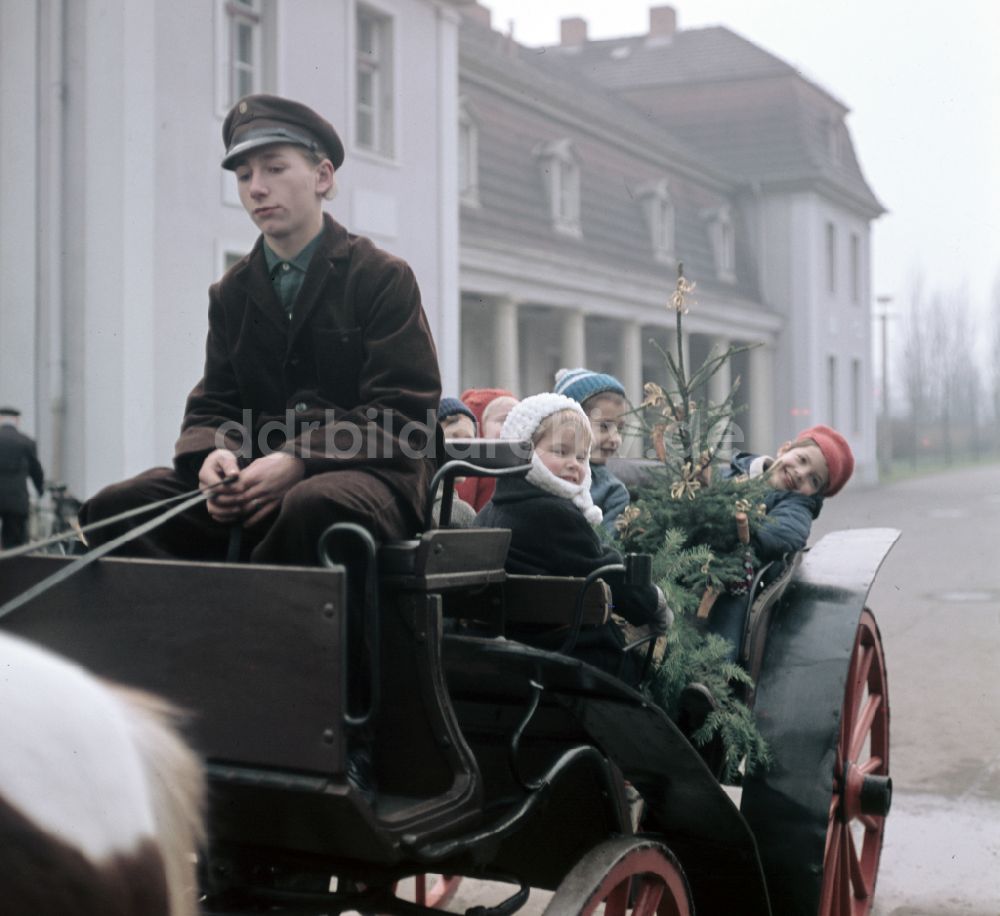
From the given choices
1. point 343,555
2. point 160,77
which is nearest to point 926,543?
point 160,77

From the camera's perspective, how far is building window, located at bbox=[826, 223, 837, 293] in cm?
2769

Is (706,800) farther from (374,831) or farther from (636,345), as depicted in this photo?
(636,345)

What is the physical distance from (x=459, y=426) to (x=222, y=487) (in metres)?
2.51

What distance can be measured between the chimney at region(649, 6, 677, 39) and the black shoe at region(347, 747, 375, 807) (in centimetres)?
3288

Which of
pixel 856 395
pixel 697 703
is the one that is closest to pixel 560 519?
Answer: pixel 697 703

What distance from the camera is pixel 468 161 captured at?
17266 millimetres

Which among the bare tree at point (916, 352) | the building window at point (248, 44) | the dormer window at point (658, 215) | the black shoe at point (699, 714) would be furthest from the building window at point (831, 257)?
the black shoe at point (699, 714)

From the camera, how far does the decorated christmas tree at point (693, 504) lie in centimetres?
312

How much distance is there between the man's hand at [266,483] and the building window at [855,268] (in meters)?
28.1

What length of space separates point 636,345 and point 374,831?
19679 mm

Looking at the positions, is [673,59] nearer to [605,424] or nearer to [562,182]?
[562,182]

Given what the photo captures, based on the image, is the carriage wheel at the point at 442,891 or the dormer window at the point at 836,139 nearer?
the carriage wheel at the point at 442,891

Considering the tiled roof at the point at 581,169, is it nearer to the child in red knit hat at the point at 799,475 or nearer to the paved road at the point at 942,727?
the paved road at the point at 942,727

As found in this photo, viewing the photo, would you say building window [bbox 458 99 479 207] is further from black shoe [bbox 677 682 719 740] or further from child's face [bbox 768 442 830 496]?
black shoe [bbox 677 682 719 740]
